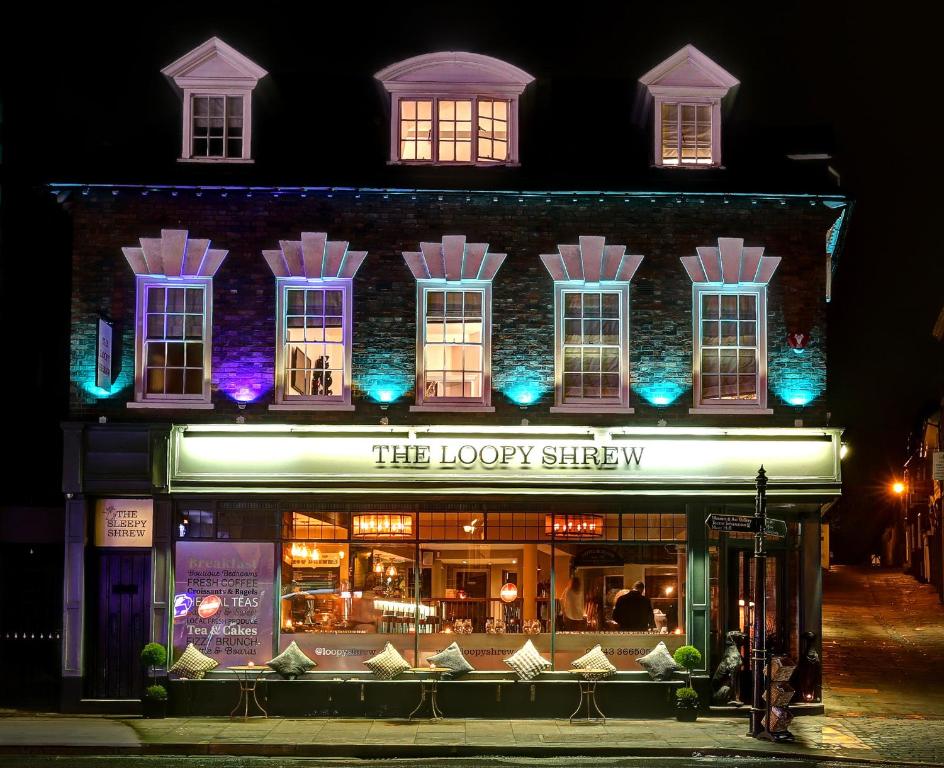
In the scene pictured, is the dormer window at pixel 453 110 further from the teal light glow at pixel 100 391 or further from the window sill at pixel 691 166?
the teal light glow at pixel 100 391

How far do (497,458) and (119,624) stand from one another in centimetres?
660

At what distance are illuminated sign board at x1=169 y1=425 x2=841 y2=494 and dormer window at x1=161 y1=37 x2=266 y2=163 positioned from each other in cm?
472

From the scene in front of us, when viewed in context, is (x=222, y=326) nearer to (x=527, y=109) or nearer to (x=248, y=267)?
(x=248, y=267)

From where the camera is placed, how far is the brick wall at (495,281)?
Answer: 20188mm

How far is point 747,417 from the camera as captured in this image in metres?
20.2

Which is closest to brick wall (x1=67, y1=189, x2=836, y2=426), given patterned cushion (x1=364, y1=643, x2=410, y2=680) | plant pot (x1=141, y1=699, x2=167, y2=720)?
patterned cushion (x1=364, y1=643, x2=410, y2=680)

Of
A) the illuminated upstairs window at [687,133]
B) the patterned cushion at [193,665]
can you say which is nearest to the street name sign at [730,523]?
the illuminated upstairs window at [687,133]

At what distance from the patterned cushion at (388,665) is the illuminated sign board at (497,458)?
2633 mm

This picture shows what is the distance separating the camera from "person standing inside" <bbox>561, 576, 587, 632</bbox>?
20.1 m

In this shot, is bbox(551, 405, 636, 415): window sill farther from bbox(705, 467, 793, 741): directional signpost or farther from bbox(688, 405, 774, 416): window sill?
bbox(705, 467, 793, 741): directional signpost

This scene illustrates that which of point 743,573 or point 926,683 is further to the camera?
point 926,683

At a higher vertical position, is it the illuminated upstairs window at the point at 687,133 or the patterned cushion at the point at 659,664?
the illuminated upstairs window at the point at 687,133

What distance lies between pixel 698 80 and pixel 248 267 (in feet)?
26.5

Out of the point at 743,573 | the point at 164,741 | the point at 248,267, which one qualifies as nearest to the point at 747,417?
the point at 743,573
